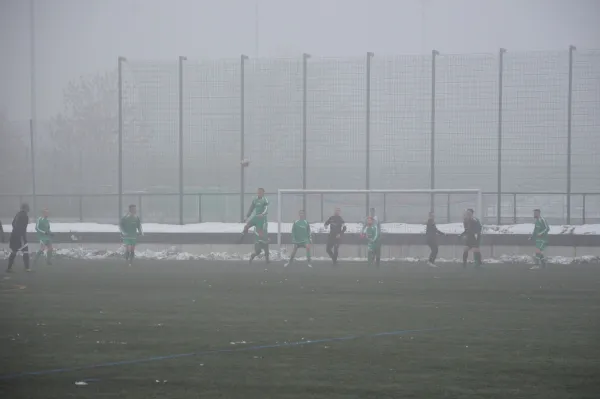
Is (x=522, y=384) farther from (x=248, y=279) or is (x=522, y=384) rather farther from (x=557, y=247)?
(x=557, y=247)

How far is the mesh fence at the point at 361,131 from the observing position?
3406 centimetres

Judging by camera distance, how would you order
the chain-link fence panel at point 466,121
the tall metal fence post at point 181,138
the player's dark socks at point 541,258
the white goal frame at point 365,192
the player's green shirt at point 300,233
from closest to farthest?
the player's dark socks at point 541,258 < the player's green shirt at point 300,233 < the white goal frame at point 365,192 < the chain-link fence panel at point 466,121 < the tall metal fence post at point 181,138

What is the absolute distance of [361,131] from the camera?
35219 mm

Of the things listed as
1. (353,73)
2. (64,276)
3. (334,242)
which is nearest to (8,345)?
(64,276)

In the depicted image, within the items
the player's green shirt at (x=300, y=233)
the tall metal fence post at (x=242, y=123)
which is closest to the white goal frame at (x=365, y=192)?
the tall metal fence post at (x=242, y=123)

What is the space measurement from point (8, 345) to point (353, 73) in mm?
25162

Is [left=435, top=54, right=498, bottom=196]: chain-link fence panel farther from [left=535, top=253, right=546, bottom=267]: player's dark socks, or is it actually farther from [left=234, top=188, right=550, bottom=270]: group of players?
[left=535, top=253, right=546, bottom=267]: player's dark socks

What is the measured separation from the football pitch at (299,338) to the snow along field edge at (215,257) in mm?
8472

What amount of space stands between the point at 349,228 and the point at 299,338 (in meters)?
22.0

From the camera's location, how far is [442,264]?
29.4 m

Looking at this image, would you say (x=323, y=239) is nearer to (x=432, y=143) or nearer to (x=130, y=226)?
(x=432, y=143)

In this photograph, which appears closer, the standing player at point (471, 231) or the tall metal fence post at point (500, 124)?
the standing player at point (471, 231)

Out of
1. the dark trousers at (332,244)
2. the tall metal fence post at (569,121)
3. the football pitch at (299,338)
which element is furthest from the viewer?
the tall metal fence post at (569,121)

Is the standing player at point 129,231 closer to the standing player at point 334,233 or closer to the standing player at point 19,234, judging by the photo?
the standing player at point 19,234
